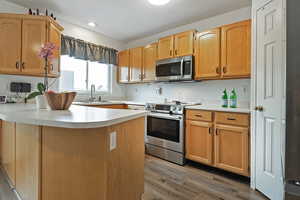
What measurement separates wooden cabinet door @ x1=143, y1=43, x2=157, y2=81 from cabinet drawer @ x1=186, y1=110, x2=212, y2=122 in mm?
1247

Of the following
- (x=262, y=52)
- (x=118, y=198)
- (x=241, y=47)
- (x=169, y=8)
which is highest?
(x=169, y=8)

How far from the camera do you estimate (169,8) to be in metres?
2.68

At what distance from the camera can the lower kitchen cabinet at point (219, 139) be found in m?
2.12

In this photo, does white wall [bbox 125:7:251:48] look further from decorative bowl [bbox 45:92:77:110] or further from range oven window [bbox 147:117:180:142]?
decorative bowl [bbox 45:92:77:110]

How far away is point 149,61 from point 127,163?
8.63ft

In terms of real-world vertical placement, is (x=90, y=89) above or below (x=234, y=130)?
above

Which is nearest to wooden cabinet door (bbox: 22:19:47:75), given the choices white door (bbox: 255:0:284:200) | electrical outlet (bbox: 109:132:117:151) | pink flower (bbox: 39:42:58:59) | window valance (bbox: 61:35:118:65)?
window valance (bbox: 61:35:118:65)

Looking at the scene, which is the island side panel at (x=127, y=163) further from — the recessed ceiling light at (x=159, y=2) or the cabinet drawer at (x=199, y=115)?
the recessed ceiling light at (x=159, y=2)

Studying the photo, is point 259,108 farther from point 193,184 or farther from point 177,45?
point 177,45

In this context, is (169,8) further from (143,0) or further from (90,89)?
(90,89)

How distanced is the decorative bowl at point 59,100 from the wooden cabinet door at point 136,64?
2341 mm

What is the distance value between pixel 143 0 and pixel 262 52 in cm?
173

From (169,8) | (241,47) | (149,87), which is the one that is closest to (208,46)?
(241,47)

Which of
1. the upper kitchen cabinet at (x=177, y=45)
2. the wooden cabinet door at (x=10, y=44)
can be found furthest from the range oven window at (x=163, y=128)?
the wooden cabinet door at (x=10, y=44)
